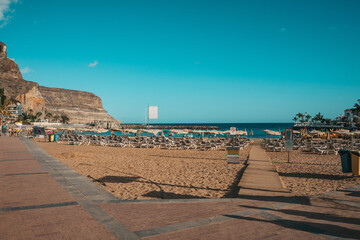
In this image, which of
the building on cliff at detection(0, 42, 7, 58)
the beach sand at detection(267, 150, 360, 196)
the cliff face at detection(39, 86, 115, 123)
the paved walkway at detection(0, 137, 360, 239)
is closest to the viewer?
the paved walkway at detection(0, 137, 360, 239)

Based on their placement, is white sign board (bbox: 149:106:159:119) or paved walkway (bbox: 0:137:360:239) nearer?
paved walkway (bbox: 0:137:360:239)

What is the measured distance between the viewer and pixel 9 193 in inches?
216

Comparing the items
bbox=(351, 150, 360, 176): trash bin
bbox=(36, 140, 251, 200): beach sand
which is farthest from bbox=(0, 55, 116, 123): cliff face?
bbox=(351, 150, 360, 176): trash bin

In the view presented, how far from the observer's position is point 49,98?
543 feet

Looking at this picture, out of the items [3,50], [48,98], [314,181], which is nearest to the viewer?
[314,181]

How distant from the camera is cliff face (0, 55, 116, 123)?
102500 mm

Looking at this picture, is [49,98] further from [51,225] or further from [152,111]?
[51,225]

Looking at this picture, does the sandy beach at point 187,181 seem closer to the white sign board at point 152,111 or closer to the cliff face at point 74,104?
the white sign board at point 152,111

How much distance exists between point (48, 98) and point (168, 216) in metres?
183

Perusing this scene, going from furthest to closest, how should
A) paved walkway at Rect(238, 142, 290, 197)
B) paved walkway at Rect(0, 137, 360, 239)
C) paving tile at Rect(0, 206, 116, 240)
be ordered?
paved walkway at Rect(238, 142, 290, 197) < paved walkway at Rect(0, 137, 360, 239) < paving tile at Rect(0, 206, 116, 240)

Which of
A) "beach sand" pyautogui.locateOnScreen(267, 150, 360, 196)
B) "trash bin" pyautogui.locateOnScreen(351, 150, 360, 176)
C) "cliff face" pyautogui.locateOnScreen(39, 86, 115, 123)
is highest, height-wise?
"cliff face" pyautogui.locateOnScreen(39, 86, 115, 123)

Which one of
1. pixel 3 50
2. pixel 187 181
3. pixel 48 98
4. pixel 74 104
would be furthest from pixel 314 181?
pixel 74 104

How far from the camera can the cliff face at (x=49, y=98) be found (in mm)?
102500

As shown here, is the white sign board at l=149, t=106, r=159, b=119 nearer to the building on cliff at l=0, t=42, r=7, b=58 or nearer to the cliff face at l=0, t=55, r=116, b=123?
the cliff face at l=0, t=55, r=116, b=123
